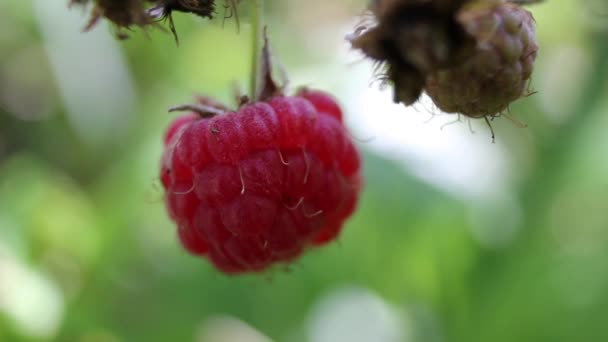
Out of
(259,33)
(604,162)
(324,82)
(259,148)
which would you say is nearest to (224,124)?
(259,148)

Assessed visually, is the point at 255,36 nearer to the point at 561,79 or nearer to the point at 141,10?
the point at 141,10

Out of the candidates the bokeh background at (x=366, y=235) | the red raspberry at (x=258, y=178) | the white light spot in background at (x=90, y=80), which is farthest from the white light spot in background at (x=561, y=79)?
the white light spot in background at (x=90, y=80)

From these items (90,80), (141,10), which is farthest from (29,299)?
(141,10)

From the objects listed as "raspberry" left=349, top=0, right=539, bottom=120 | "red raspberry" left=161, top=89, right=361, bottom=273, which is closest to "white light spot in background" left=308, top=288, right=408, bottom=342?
"red raspberry" left=161, top=89, right=361, bottom=273

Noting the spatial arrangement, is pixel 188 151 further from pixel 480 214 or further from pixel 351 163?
pixel 480 214

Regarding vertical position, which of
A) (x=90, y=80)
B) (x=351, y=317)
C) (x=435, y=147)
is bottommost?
(x=351, y=317)

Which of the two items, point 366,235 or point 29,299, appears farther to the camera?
point 366,235
